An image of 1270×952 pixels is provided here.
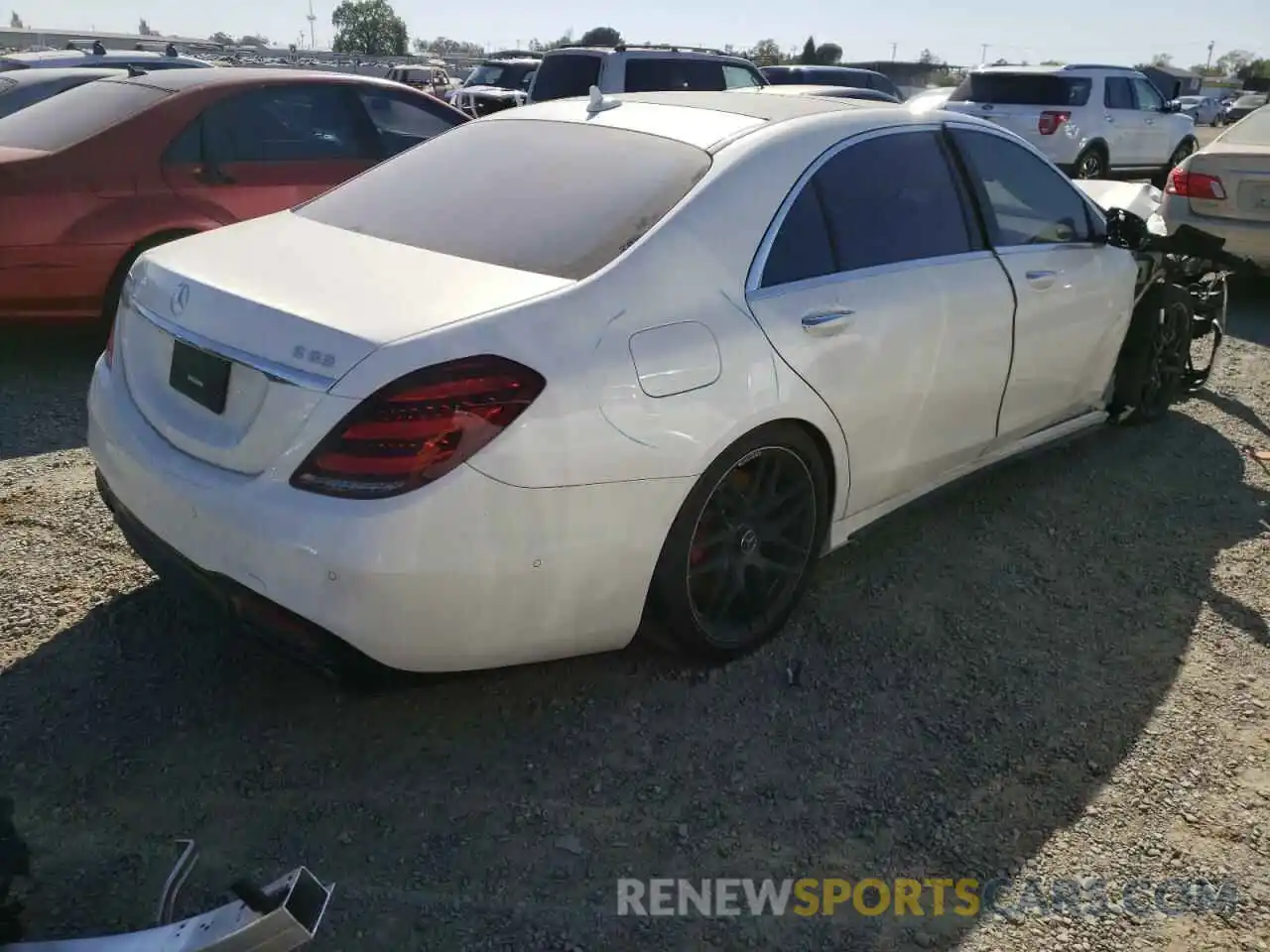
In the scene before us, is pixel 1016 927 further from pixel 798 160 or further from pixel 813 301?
pixel 798 160

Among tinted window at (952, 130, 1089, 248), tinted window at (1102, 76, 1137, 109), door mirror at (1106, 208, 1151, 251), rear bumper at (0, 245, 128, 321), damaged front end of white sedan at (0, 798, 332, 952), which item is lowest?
damaged front end of white sedan at (0, 798, 332, 952)

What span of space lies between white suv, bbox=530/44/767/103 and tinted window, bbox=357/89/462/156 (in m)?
5.00

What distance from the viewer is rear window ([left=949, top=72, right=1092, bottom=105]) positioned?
1328 cm

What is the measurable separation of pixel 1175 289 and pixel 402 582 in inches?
169

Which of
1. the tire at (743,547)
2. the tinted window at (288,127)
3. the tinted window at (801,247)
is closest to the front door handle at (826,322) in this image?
the tinted window at (801,247)

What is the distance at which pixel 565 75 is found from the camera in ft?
38.8

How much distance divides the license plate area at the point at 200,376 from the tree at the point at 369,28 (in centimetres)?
9351

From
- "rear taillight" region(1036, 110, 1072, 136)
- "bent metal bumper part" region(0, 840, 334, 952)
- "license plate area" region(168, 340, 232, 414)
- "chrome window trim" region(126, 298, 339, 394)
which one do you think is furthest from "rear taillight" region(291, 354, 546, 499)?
"rear taillight" region(1036, 110, 1072, 136)

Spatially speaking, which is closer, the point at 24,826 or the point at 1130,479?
the point at 24,826

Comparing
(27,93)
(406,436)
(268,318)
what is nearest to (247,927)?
(406,436)

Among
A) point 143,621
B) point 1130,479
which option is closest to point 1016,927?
point 143,621

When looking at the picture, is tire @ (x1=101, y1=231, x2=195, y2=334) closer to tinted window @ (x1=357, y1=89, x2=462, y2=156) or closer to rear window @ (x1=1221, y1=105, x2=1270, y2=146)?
tinted window @ (x1=357, y1=89, x2=462, y2=156)

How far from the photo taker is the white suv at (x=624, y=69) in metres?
11.5

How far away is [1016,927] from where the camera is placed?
232 cm
